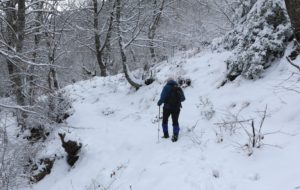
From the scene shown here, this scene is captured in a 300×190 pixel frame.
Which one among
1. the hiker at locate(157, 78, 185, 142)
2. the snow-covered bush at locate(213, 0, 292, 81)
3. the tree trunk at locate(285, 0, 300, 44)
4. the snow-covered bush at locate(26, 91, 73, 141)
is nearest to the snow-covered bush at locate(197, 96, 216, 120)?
the hiker at locate(157, 78, 185, 142)

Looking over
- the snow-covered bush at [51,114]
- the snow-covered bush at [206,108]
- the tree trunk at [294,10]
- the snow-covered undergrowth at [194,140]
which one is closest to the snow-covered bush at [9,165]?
the snow-covered undergrowth at [194,140]

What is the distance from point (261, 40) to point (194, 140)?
364 cm

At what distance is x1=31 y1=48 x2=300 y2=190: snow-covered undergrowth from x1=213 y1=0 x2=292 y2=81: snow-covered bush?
1.19 ft

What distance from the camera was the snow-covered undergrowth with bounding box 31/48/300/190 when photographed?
659 cm

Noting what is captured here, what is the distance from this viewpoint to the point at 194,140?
8.58 m

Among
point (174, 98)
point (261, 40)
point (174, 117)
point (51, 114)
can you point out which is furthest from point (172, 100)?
point (51, 114)

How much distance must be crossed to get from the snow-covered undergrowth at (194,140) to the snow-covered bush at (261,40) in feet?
1.19

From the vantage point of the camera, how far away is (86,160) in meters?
10.9

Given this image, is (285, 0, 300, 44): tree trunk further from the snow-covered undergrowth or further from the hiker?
the hiker

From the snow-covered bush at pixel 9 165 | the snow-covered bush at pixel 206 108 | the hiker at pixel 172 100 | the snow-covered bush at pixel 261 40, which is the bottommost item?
the snow-covered bush at pixel 9 165

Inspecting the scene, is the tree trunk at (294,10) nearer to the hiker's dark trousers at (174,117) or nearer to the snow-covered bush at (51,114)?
the hiker's dark trousers at (174,117)

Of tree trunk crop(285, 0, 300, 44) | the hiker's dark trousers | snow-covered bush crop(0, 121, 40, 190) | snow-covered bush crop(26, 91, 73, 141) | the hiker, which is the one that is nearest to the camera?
tree trunk crop(285, 0, 300, 44)

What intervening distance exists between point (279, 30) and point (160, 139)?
14.2ft

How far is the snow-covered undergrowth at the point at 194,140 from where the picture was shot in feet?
21.6
